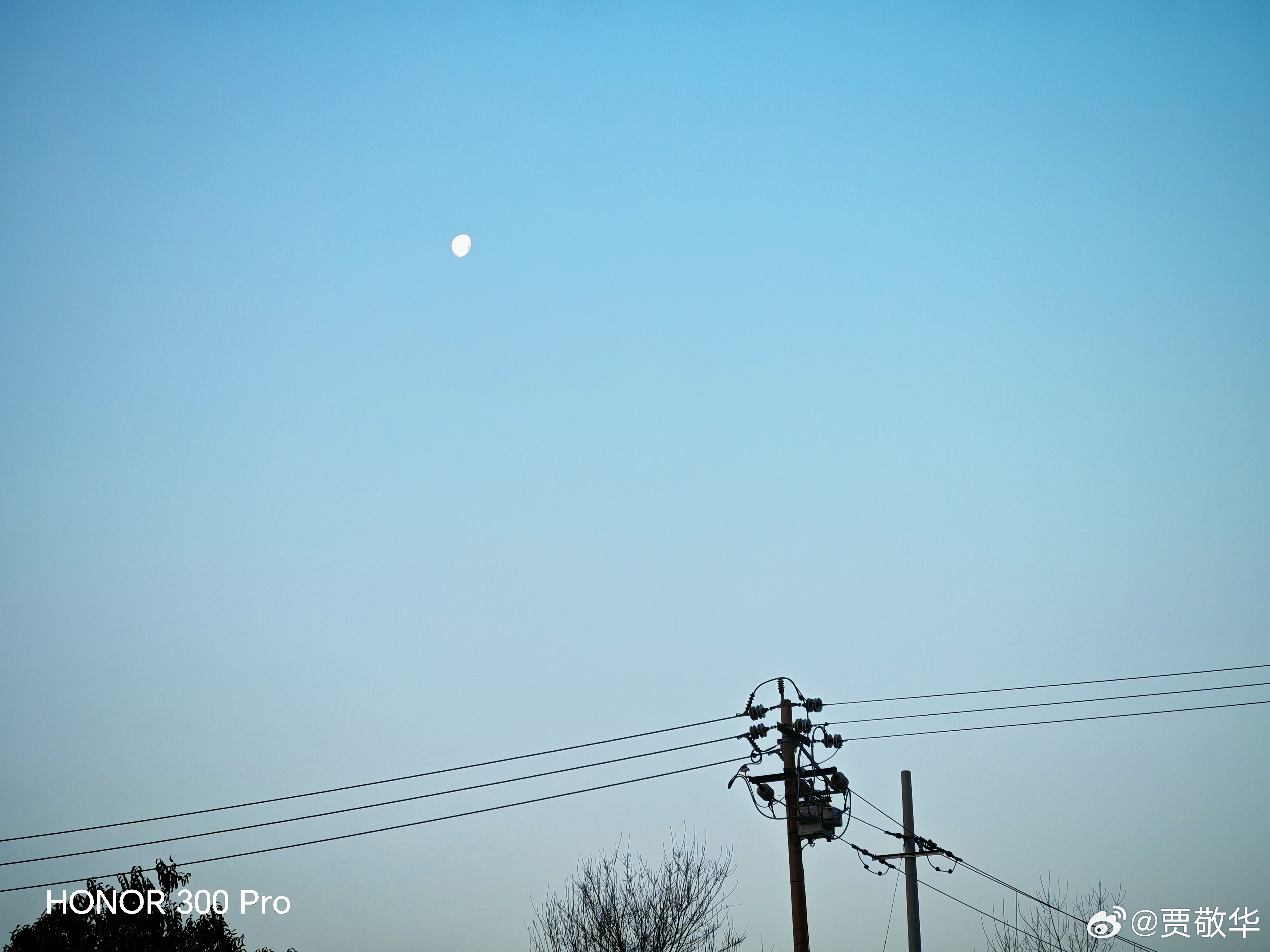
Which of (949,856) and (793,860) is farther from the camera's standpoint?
(949,856)

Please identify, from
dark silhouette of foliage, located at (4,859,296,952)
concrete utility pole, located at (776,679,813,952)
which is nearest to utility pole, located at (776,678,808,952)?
concrete utility pole, located at (776,679,813,952)

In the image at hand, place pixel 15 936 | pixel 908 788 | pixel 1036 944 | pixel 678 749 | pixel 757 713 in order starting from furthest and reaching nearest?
pixel 1036 944, pixel 15 936, pixel 678 749, pixel 908 788, pixel 757 713

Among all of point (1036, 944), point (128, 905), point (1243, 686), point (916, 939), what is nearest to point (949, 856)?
point (916, 939)

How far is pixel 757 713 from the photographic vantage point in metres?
19.5

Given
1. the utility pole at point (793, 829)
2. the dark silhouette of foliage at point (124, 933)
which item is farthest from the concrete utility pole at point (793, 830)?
the dark silhouette of foliage at point (124, 933)

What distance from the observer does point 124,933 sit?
89.5 ft

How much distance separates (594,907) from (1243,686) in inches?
663

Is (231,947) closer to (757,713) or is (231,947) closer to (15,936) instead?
(15,936)

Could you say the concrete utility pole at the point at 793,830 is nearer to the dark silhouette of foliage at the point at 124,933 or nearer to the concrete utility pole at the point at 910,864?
the concrete utility pole at the point at 910,864

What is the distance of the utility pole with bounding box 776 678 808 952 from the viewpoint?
17141 millimetres

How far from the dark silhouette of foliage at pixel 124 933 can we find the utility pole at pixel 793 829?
1762cm

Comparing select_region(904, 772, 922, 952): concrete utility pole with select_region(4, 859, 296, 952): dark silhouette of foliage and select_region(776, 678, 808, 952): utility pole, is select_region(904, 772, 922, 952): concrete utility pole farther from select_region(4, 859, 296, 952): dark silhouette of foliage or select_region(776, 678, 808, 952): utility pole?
select_region(4, 859, 296, 952): dark silhouette of foliage

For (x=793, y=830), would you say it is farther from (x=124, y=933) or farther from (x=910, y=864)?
(x=124, y=933)

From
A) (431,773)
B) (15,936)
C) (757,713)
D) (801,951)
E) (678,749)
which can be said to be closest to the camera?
(801,951)
